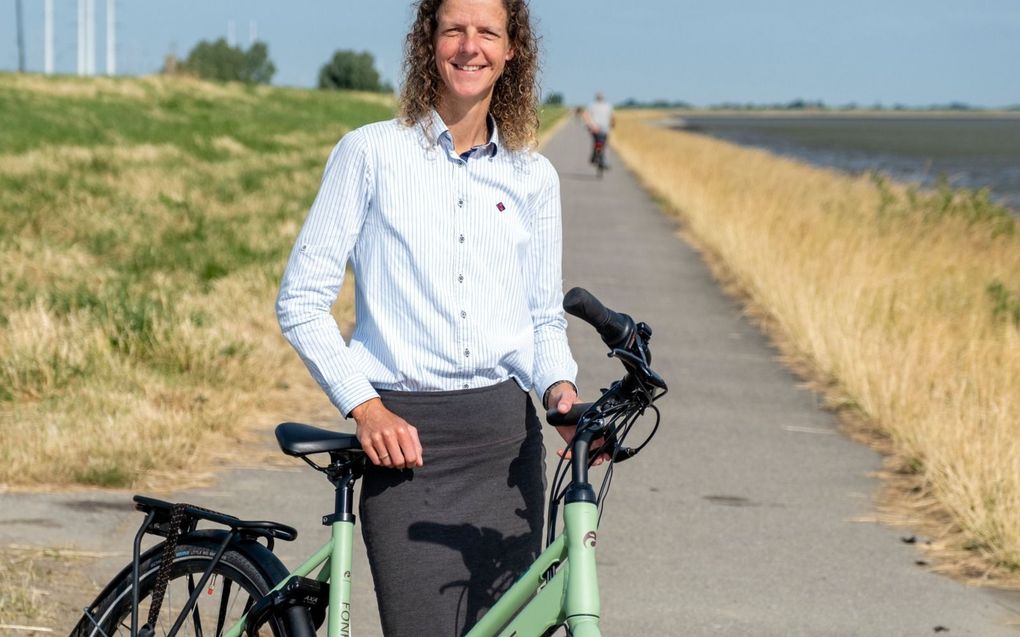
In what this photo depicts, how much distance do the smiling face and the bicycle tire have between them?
1.01 metres

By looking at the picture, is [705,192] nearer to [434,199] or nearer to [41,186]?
[41,186]

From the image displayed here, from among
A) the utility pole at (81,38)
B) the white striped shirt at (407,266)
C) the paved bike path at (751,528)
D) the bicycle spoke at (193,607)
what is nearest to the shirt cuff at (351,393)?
the white striped shirt at (407,266)

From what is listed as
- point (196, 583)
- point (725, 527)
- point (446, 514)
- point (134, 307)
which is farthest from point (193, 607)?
point (134, 307)

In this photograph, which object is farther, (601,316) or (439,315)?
(439,315)

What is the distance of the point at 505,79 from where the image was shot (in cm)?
302

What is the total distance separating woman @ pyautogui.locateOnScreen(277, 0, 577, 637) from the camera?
9.09 feet

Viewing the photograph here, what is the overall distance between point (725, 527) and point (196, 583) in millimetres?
3145

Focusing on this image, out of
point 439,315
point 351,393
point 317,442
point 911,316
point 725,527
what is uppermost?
point 439,315

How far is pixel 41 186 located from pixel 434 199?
16.6m

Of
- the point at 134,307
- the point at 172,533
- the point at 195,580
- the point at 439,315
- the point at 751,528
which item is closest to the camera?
the point at 439,315

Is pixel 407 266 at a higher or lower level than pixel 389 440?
higher

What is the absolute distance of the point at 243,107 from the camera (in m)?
56.0

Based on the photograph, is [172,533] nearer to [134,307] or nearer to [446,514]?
[446,514]

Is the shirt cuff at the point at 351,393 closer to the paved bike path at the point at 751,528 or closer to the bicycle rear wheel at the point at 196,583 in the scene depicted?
the bicycle rear wheel at the point at 196,583
